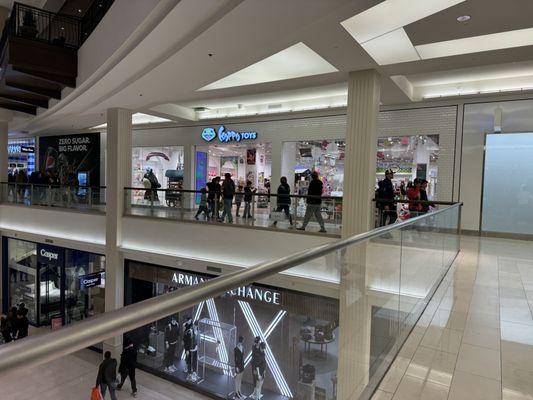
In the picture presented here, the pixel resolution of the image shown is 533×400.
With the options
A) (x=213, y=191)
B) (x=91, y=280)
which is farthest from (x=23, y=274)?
(x=213, y=191)

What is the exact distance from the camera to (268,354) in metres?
1.70

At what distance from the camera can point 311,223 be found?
28.3 ft

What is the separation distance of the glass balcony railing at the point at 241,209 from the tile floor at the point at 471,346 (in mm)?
3069

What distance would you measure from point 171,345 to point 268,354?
1.51 feet

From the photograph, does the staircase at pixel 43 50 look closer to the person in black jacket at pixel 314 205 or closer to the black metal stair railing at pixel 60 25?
the black metal stair railing at pixel 60 25

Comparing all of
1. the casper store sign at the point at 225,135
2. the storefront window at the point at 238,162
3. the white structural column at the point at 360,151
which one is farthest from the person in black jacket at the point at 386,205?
the casper store sign at the point at 225,135

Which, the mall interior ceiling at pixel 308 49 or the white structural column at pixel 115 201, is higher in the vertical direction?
the mall interior ceiling at pixel 308 49

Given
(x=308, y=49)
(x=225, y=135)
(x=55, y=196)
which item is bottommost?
(x=55, y=196)

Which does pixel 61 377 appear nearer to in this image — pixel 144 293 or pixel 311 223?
pixel 311 223

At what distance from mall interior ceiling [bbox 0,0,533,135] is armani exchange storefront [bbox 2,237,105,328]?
6.06 meters

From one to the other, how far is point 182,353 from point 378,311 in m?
1.92

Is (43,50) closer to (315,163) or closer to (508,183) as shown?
(315,163)

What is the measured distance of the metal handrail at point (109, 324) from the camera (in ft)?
2.56

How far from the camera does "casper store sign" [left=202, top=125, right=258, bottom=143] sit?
1453 centimetres
